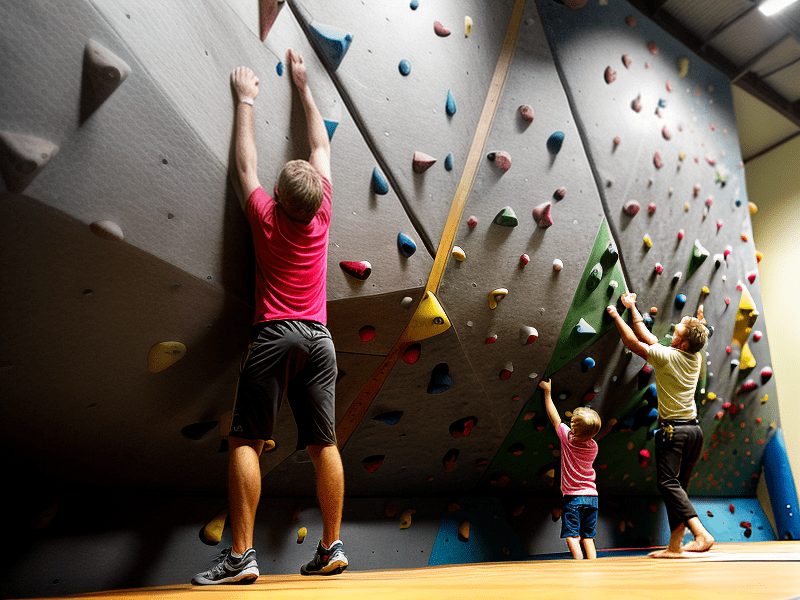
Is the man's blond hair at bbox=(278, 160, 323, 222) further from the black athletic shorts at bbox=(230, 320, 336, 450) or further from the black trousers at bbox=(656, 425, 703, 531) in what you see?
the black trousers at bbox=(656, 425, 703, 531)

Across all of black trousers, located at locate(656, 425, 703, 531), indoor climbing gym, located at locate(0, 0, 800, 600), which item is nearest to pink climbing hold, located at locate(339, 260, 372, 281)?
indoor climbing gym, located at locate(0, 0, 800, 600)

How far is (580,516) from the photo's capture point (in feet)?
11.1

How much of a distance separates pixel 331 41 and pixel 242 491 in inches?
68.1

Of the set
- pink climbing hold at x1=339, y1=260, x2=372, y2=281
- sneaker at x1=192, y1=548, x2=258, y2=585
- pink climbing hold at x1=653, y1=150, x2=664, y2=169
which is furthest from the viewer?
pink climbing hold at x1=653, y1=150, x2=664, y2=169

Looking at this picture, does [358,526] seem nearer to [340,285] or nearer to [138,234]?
[340,285]

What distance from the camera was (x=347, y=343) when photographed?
256cm

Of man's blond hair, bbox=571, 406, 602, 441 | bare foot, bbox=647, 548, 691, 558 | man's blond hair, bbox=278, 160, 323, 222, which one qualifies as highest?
man's blond hair, bbox=278, 160, 323, 222

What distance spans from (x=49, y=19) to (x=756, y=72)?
18.3 feet

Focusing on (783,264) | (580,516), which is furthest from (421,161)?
(783,264)

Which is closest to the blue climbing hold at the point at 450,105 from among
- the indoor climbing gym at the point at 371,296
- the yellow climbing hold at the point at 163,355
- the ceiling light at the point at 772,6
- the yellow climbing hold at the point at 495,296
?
the indoor climbing gym at the point at 371,296

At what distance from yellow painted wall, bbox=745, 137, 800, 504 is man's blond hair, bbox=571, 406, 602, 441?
11.0ft

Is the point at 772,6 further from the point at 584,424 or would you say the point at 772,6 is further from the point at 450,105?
the point at 584,424

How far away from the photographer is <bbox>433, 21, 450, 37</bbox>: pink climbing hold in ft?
8.88

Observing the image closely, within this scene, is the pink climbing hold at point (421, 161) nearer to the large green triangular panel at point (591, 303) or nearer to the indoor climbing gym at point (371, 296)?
the indoor climbing gym at point (371, 296)
